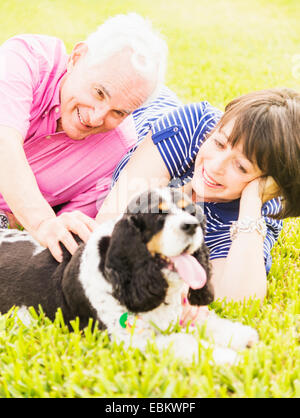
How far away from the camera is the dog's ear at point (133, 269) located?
238 cm

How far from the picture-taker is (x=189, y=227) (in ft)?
7.32

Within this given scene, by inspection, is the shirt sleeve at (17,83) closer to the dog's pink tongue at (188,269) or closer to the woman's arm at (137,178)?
the woman's arm at (137,178)

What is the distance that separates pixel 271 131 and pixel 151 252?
144 centimetres

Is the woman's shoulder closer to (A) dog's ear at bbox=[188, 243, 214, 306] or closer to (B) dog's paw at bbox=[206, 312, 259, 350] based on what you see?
(A) dog's ear at bbox=[188, 243, 214, 306]

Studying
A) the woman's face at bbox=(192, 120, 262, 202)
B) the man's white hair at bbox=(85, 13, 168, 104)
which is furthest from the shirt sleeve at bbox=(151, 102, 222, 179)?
the man's white hair at bbox=(85, 13, 168, 104)

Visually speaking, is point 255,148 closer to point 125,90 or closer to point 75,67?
point 125,90

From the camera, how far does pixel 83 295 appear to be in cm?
263

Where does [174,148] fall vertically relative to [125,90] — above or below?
below

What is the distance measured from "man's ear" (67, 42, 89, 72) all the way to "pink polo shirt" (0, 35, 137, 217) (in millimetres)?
154

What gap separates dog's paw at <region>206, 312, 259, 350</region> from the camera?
2.75 meters

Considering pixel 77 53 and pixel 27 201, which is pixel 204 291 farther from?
pixel 77 53

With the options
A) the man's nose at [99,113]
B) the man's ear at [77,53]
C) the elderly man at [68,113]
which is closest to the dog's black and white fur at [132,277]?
the elderly man at [68,113]

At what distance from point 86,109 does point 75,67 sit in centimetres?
36

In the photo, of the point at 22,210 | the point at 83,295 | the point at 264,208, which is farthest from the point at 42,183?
the point at 264,208
